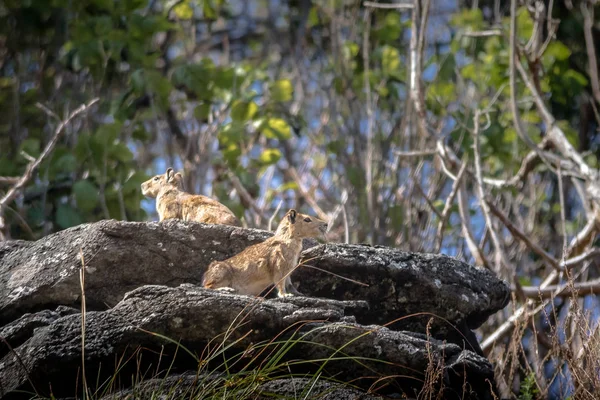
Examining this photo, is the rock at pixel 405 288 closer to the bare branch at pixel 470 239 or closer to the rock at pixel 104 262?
the rock at pixel 104 262

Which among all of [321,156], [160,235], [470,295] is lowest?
[321,156]

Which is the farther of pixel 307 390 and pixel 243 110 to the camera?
pixel 243 110

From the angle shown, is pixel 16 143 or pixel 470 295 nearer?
pixel 470 295

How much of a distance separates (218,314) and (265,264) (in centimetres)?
97

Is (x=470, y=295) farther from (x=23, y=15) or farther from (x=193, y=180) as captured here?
(x=23, y=15)

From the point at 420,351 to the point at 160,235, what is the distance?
1.88 m

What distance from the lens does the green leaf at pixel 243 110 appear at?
11836 mm

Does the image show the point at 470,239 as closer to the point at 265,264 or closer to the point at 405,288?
the point at 405,288

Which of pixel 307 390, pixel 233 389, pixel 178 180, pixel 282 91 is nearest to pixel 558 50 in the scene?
pixel 282 91

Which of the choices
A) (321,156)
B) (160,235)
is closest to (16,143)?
(321,156)

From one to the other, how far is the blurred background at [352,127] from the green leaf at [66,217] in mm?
19

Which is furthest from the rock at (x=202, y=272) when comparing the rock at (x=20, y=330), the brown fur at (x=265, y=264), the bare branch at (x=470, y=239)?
the bare branch at (x=470, y=239)

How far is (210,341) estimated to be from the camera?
562 centimetres

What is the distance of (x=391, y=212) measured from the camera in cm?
1141
